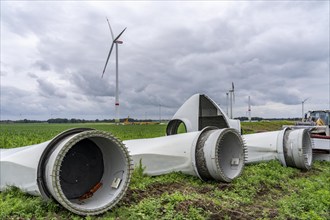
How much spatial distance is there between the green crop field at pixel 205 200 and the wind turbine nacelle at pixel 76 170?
214 millimetres

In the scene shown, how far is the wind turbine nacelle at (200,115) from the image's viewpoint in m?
10.6

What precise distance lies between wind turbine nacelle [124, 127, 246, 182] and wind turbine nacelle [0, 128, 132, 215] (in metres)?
2.15

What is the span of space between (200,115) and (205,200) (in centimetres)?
597

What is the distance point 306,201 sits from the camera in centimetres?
588

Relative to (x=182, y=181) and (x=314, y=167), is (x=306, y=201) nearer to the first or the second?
(x=182, y=181)

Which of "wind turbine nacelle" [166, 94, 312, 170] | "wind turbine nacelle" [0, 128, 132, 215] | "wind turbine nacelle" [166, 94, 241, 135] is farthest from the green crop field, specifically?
"wind turbine nacelle" [166, 94, 241, 135]

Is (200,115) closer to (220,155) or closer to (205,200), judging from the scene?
(220,155)

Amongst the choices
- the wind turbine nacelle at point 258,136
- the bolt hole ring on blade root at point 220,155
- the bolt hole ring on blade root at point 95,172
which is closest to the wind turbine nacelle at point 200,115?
the wind turbine nacelle at point 258,136

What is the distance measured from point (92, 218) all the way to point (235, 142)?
437cm

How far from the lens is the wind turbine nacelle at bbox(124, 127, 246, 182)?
6.68 m

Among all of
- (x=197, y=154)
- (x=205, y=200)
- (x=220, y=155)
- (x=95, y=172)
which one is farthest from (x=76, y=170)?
(x=220, y=155)

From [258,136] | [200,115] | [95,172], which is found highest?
[200,115]

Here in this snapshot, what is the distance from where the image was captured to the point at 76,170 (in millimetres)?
5223

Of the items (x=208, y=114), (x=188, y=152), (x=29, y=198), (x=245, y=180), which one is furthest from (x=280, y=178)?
(x=29, y=198)
